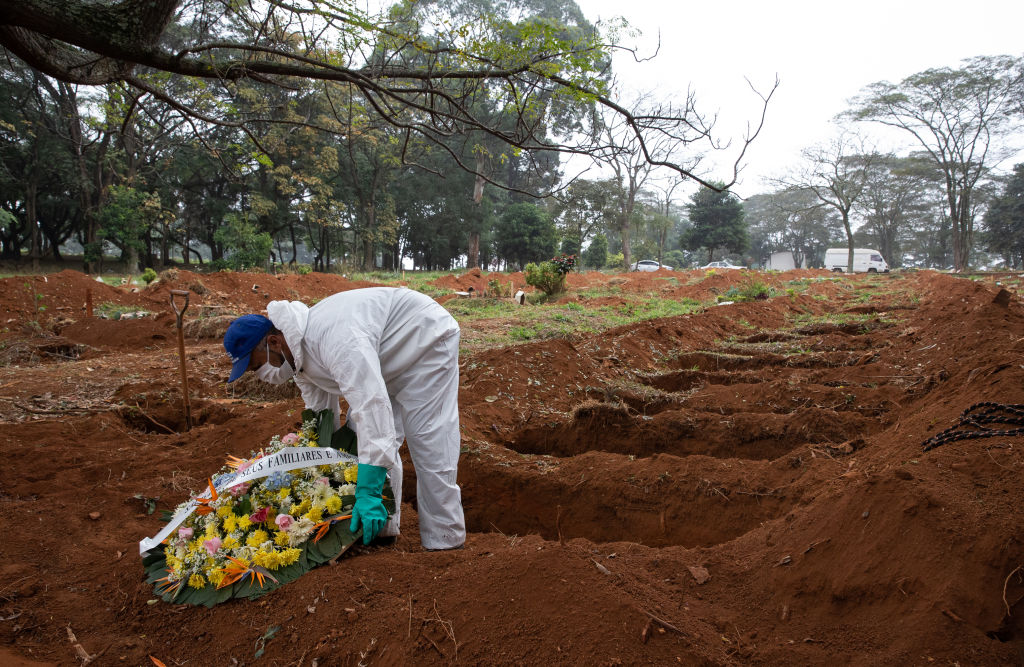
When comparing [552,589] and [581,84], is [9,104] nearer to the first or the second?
[581,84]

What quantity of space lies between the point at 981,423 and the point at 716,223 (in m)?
36.4

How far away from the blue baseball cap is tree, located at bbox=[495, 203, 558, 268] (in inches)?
1102

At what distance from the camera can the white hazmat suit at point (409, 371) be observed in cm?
260

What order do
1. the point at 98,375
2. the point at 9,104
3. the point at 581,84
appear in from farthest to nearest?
the point at 9,104 → the point at 98,375 → the point at 581,84

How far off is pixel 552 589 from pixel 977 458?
1901 millimetres

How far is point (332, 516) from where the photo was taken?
2.60 m

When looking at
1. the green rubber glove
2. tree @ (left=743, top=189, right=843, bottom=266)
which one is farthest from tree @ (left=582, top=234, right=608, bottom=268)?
the green rubber glove

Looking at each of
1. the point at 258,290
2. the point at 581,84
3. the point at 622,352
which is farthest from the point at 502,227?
the point at 581,84

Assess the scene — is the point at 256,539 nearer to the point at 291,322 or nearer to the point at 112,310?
the point at 291,322

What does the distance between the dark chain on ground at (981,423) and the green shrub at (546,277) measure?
11.3 metres

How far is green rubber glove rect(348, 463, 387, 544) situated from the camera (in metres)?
2.41

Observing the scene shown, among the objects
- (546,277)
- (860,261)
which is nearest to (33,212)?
(546,277)

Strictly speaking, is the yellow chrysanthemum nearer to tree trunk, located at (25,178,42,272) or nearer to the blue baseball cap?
the blue baseball cap

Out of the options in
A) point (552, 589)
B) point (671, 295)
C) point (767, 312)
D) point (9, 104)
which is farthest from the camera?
point (9, 104)
